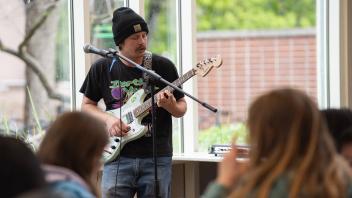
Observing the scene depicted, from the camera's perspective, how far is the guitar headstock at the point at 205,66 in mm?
4195

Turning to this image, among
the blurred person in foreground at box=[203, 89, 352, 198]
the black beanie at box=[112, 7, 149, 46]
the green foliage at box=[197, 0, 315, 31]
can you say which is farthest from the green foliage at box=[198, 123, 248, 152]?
the blurred person in foreground at box=[203, 89, 352, 198]

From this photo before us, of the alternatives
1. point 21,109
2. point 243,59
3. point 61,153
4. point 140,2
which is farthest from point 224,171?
point 243,59

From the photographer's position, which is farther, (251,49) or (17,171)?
(251,49)

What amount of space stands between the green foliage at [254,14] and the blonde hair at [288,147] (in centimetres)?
375

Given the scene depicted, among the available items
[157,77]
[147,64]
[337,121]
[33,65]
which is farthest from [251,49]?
[337,121]

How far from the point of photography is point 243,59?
6.25 m

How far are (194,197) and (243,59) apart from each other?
1.61 meters

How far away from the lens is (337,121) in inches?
100

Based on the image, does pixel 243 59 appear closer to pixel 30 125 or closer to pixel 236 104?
pixel 236 104

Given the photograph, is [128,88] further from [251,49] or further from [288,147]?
[251,49]

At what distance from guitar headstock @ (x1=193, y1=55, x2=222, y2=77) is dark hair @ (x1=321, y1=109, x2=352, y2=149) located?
167 centimetres

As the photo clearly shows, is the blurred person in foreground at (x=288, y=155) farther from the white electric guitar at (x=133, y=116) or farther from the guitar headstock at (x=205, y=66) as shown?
the guitar headstock at (x=205, y=66)

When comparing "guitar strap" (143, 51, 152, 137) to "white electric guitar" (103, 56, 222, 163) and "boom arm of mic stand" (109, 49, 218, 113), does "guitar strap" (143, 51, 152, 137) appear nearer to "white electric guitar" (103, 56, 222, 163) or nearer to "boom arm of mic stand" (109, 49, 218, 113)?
"white electric guitar" (103, 56, 222, 163)

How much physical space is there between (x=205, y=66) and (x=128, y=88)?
19.2 inches
